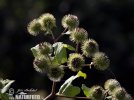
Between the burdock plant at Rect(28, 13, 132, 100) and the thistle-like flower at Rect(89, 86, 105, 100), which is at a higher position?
the burdock plant at Rect(28, 13, 132, 100)

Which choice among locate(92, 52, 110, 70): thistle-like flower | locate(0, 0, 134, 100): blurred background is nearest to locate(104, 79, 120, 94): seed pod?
locate(92, 52, 110, 70): thistle-like flower

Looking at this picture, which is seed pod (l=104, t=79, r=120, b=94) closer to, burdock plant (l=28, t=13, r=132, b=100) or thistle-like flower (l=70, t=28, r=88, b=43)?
burdock plant (l=28, t=13, r=132, b=100)

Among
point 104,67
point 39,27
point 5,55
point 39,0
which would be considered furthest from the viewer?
point 39,0

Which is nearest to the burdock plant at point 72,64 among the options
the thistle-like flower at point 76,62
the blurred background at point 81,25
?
the thistle-like flower at point 76,62

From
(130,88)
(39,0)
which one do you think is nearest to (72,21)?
(130,88)

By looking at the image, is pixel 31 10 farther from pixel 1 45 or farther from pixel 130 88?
pixel 130 88

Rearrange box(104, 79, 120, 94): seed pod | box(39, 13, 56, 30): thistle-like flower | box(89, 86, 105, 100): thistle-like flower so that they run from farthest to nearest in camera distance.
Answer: box(39, 13, 56, 30): thistle-like flower
box(104, 79, 120, 94): seed pod
box(89, 86, 105, 100): thistle-like flower

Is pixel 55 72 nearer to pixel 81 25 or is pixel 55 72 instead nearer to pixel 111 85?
pixel 111 85

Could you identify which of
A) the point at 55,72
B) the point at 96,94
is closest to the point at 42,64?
the point at 55,72
